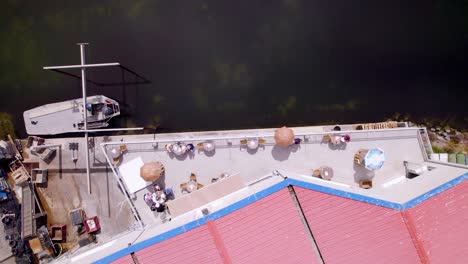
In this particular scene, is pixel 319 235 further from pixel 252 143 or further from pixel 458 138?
pixel 458 138

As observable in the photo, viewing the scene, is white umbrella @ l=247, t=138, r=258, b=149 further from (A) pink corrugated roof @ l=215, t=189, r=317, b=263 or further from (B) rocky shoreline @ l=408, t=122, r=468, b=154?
(B) rocky shoreline @ l=408, t=122, r=468, b=154

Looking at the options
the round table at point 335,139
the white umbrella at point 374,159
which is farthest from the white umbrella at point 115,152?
the white umbrella at point 374,159

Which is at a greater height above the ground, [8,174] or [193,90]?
[193,90]

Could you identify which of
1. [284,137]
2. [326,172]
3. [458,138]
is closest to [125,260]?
[284,137]

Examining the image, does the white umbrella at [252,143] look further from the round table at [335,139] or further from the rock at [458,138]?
the rock at [458,138]

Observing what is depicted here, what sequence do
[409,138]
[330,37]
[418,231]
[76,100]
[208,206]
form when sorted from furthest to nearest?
1. [330,37]
2. [76,100]
3. [409,138]
4. [208,206]
5. [418,231]

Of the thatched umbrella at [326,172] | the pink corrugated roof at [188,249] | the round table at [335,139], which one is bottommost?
the pink corrugated roof at [188,249]

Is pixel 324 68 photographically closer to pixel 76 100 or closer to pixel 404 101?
pixel 404 101

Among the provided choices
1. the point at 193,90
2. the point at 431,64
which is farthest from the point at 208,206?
the point at 431,64
